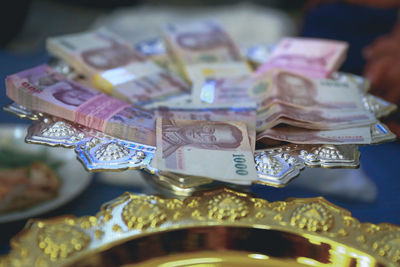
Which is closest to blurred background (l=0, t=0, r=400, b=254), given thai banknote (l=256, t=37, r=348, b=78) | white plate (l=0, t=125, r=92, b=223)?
white plate (l=0, t=125, r=92, b=223)

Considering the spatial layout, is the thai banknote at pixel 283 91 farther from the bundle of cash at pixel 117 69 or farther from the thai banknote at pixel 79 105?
the thai banknote at pixel 79 105

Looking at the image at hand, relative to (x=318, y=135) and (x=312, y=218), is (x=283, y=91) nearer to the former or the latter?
(x=318, y=135)

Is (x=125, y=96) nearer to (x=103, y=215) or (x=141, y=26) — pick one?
(x=103, y=215)

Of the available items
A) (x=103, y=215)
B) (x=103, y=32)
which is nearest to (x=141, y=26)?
(x=103, y=32)

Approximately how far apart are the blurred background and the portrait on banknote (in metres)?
0.08

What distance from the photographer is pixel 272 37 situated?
1.88m

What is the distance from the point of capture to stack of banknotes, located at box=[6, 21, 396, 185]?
0.67m

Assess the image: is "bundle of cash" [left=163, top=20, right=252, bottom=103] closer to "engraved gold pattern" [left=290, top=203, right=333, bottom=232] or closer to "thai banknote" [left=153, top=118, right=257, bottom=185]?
"thai banknote" [left=153, top=118, right=257, bottom=185]

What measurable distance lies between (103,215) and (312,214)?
0.90ft

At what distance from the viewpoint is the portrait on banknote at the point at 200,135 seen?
66cm

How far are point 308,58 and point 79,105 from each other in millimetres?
550

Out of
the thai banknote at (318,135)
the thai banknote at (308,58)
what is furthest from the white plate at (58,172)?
the thai banknote at (308,58)

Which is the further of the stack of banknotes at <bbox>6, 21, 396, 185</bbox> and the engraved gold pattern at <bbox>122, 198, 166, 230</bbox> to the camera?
the stack of banknotes at <bbox>6, 21, 396, 185</bbox>

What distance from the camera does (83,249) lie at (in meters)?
0.51
